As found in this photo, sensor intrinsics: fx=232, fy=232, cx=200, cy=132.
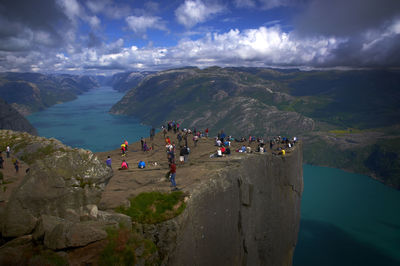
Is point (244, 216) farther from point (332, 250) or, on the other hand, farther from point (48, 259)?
point (332, 250)

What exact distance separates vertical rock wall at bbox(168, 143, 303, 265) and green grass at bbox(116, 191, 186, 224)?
1319mm

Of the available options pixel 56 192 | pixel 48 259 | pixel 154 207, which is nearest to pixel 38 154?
pixel 56 192

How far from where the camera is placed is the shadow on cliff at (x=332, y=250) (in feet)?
298

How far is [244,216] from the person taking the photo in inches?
1282

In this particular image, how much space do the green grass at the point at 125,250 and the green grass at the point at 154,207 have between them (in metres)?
2.54

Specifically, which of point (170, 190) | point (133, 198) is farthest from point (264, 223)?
point (133, 198)

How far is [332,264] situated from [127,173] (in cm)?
9449

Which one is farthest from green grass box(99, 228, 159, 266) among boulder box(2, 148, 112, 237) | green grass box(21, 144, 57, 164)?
green grass box(21, 144, 57, 164)

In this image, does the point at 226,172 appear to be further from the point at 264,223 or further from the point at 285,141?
the point at 285,141

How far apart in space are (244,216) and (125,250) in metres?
21.4

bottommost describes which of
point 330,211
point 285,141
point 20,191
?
point 330,211

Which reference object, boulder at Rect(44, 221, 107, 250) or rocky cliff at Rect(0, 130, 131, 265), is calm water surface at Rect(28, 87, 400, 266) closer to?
rocky cliff at Rect(0, 130, 131, 265)

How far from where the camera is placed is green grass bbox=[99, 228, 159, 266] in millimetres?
A: 13938

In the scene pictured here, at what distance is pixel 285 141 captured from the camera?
5638cm
